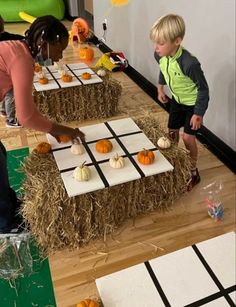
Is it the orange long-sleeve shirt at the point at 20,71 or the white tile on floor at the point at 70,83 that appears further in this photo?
the white tile on floor at the point at 70,83

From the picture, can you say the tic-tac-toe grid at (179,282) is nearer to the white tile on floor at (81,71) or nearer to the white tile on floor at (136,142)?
the white tile on floor at (136,142)

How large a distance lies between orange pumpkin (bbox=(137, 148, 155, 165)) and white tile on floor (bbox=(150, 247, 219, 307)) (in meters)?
0.53

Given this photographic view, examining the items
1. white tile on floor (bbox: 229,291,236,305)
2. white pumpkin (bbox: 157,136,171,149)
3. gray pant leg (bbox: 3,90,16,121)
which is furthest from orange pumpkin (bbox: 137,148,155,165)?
gray pant leg (bbox: 3,90,16,121)

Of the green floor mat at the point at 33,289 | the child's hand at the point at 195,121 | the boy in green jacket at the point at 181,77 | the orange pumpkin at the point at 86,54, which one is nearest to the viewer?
the green floor mat at the point at 33,289

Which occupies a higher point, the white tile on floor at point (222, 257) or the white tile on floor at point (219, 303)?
the white tile on floor at point (222, 257)

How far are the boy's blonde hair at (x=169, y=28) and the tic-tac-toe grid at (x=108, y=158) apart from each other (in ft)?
1.54

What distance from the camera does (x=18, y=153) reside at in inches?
85.4

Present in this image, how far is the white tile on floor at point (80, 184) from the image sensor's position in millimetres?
1318

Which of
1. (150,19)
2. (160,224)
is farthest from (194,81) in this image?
(150,19)

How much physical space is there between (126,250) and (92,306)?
0.64 metres

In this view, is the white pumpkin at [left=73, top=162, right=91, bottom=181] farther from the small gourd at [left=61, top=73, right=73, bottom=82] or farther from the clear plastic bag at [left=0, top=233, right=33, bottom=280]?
the small gourd at [left=61, top=73, right=73, bottom=82]

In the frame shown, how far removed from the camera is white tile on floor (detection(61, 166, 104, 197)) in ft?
4.33

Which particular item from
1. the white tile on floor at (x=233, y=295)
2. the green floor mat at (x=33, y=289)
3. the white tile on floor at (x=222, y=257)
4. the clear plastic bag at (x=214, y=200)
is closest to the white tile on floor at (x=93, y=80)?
the clear plastic bag at (x=214, y=200)

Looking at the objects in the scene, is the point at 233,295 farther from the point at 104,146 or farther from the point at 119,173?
the point at 104,146
